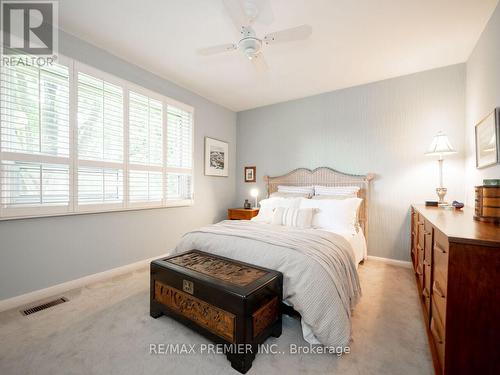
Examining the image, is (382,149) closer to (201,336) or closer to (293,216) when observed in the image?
(293,216)

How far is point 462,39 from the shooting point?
7.90 feet

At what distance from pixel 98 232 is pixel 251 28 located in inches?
107

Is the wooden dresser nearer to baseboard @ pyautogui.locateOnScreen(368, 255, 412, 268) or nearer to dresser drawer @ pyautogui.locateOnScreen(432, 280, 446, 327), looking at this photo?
dresser drawer @ pyautogui.locateOnScreen(432, 280, 446, 327)

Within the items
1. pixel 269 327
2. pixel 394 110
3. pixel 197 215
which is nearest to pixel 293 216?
pixel 269 327

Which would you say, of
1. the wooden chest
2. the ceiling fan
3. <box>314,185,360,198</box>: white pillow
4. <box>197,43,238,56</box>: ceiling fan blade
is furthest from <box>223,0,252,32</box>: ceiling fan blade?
<box>314,185,360,198</box>: white pillow

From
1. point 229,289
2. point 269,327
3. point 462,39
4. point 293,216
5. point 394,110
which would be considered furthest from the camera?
point 394,110

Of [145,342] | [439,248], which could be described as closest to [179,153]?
[145,342]

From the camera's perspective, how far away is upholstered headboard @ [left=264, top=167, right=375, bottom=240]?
11.2 feet

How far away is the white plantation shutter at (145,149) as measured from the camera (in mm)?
2975

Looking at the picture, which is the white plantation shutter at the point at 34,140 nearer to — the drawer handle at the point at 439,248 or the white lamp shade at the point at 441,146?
the drawer handle at the point at 439,248

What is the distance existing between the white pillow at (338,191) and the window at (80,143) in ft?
7.70

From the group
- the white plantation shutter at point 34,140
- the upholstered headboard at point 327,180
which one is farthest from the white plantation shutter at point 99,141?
the upholstered headboard at point 327,180

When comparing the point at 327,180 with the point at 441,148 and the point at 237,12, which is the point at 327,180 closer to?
the point at 441,148

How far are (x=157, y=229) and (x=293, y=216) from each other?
201 centimetres
